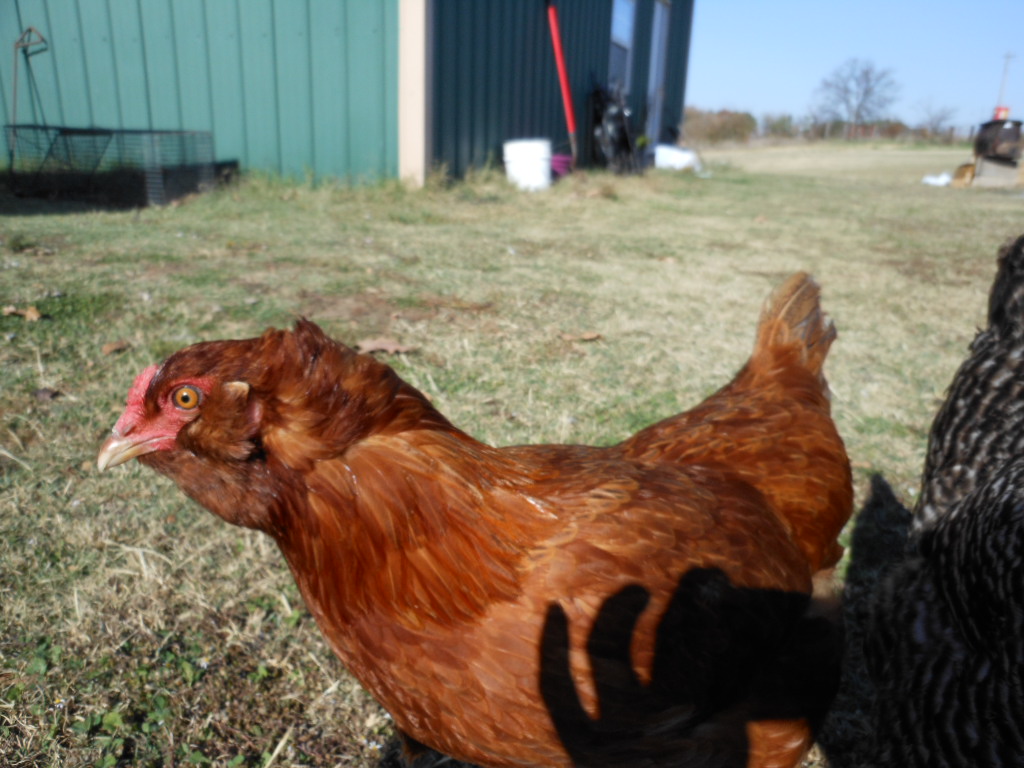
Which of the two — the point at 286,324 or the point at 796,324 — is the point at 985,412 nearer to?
the point at 796,324

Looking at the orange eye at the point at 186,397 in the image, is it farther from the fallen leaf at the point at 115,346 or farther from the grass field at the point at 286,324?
the fallen leaf at the point at 115,346

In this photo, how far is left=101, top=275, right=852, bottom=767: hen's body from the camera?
3.75 feet

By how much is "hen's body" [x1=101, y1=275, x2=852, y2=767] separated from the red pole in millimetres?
10934

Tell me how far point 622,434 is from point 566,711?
6.60 ft

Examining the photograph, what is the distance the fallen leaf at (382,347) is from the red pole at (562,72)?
885 centimetres

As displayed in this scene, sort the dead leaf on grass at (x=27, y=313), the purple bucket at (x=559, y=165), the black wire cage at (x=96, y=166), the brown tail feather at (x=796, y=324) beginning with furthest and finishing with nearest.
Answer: the purple bucket at (x=559, y=165)
the black wire cage at (x=96, y=166)
the dead leaf on grass at (x=27, y=313)
the brown tail feather at (x=796, y=324)

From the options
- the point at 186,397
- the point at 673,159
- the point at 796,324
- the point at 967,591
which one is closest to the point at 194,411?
the point at 186,397

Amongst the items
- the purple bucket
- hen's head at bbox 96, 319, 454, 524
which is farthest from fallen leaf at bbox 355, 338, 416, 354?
the purple bucket

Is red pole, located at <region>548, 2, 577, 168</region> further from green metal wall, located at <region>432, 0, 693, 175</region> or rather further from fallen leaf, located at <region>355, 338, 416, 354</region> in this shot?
fallen leaf, located at <region>355, 338, 416, 354</region>

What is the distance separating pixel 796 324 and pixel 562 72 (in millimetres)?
10399

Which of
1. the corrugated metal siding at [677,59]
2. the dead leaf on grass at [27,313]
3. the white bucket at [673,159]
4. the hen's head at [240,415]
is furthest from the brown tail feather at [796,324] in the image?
the corrugated metal siding at [677,59]

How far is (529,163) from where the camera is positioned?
9953 mm

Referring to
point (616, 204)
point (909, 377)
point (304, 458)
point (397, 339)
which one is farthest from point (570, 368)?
point (616, 204)

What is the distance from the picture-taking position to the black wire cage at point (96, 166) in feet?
24.0
